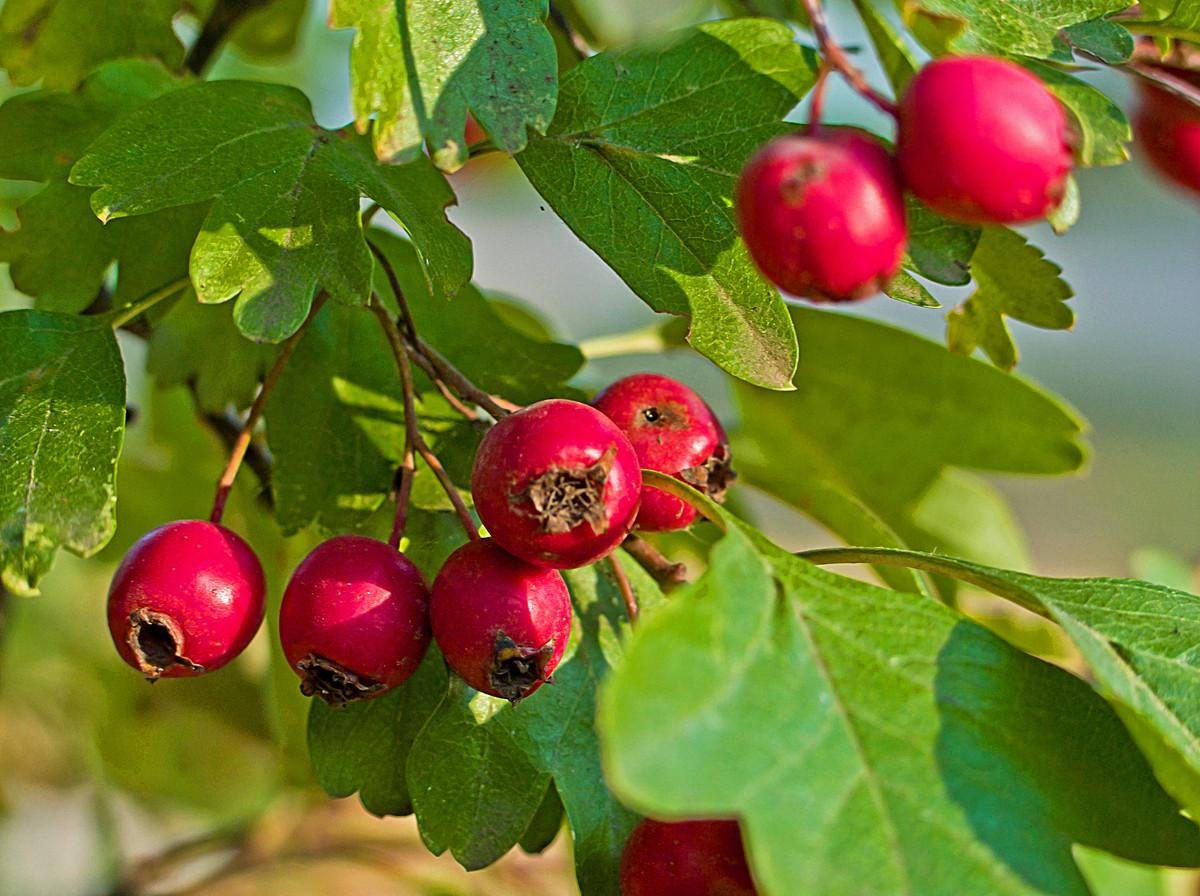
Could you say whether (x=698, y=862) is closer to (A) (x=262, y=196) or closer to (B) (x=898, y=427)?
(A) (x=262, y=196)

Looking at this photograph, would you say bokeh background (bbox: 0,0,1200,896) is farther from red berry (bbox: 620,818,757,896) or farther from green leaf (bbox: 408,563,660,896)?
red berry (bbox: 620,818,757,896)

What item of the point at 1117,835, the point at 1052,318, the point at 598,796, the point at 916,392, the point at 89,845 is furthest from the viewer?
the point at 89,845

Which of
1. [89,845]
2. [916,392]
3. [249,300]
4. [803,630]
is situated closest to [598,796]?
[803,630]

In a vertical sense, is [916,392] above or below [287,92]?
below

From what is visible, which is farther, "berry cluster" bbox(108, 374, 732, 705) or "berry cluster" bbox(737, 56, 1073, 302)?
"berry cluster" bbox(108, 374, 732, 705)

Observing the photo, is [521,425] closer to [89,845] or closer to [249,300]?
[249,300]

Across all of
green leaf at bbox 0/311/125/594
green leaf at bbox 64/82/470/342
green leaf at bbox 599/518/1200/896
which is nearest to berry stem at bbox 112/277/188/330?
green leaf at bbox 0/311/125/594

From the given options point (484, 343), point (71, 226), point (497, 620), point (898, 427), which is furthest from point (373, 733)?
point (898, 427)
